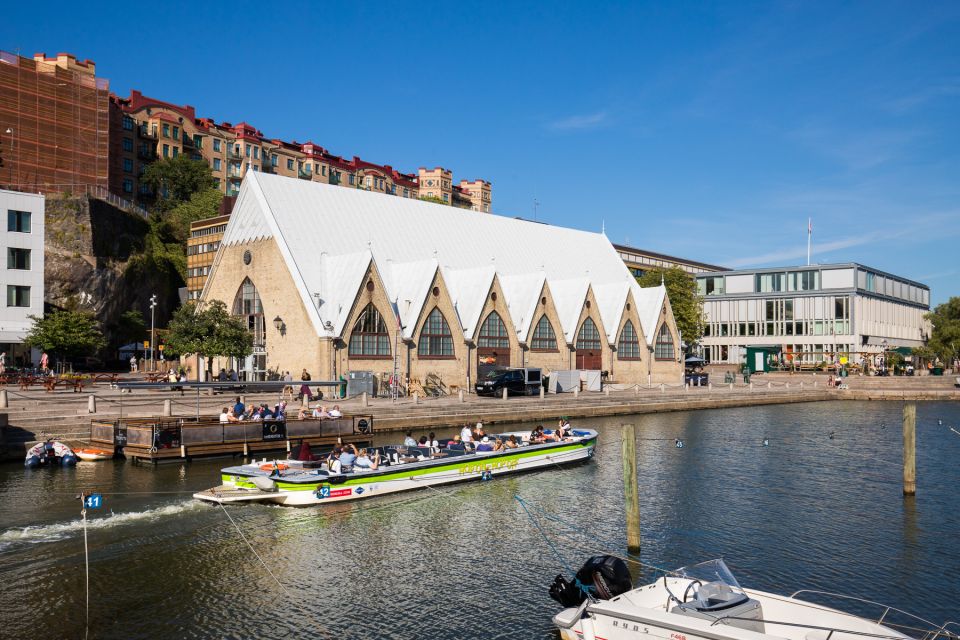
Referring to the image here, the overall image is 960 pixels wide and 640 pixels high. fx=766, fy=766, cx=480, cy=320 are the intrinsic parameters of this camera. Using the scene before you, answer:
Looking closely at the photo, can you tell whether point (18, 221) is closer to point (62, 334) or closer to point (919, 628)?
point (62, 334)

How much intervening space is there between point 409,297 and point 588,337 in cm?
2002

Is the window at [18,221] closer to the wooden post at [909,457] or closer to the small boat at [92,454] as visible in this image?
the small boat at [92,454]

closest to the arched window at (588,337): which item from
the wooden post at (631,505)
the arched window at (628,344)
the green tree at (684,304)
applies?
the arched window at (628,344)

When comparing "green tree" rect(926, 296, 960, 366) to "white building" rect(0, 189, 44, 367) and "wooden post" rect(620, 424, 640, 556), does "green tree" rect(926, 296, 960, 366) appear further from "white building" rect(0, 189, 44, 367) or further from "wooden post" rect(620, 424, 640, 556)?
"white building" rect(0, 189, 44, 367)

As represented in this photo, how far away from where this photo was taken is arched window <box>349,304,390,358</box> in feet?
171

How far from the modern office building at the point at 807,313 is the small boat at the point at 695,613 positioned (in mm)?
83421

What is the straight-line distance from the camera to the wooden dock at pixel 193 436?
1239 inches

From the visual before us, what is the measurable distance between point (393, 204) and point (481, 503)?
46.0m

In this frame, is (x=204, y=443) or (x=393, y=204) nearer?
(x=204, y=443)

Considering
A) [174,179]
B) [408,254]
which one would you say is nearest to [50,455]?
[408,254]

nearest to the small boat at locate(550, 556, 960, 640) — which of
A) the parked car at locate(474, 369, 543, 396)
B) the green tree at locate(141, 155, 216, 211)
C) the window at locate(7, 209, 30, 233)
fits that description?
the parked car at locate(474, 369, 543, 396)

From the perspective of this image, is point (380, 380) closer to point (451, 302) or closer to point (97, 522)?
point (451, 302)

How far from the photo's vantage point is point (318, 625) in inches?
600

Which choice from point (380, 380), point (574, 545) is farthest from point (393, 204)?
point (574, 545)
